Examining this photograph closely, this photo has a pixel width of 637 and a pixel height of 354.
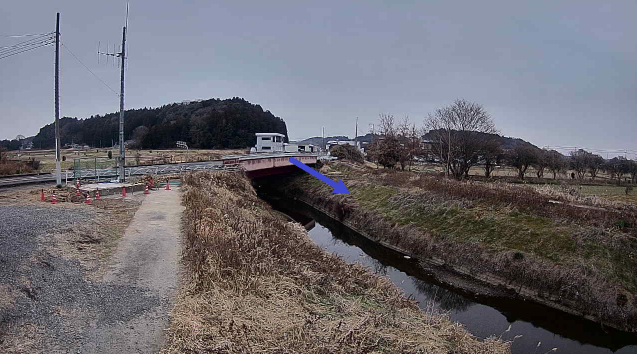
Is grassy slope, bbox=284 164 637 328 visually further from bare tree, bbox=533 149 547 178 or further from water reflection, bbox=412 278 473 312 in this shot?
bare tree, bbox=533 149 547 178

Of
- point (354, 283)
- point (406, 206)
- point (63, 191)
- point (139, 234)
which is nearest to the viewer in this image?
point (354, 283)

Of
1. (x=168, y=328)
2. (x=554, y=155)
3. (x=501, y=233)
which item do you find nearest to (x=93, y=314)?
(x=168, y=328)

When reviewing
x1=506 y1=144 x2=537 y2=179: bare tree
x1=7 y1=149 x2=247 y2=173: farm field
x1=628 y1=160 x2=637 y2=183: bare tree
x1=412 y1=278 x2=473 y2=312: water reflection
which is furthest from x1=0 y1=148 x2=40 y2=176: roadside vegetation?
x1=628 y1=160 x2=637 y2=183: bare tree

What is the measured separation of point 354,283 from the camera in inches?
376

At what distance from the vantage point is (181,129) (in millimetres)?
84562

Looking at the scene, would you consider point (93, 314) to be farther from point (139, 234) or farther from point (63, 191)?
point (63, 191)

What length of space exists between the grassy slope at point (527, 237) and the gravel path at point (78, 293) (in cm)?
1291

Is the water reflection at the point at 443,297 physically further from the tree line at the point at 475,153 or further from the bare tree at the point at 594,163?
the bare tree at the point at 594,163

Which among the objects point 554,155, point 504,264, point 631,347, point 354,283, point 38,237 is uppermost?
point 554,155

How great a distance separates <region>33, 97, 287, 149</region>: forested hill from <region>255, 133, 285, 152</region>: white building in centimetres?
2080

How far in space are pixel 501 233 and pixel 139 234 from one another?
15052 millimetres

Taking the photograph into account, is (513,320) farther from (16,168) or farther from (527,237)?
(16,168)

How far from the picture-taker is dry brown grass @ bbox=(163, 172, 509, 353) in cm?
580

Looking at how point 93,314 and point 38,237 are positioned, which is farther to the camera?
point 38,237
